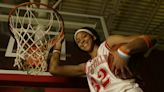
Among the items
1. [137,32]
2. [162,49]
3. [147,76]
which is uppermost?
[137,32]

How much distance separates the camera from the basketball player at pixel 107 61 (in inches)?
61.7

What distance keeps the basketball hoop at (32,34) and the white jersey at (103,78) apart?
0.42 meters

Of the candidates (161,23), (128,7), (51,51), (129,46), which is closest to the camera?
(129,46)

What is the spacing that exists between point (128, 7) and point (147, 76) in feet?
3.96

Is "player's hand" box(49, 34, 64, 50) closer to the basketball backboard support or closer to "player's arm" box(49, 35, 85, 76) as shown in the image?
"player's arm" box(49, 35, 85, 76)

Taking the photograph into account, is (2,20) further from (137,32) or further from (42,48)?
(137,32)

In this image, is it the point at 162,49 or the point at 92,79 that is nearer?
the point at 92,79

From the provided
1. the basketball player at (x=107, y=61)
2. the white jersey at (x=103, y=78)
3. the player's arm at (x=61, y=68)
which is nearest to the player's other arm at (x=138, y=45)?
the basketball player at (x=107, y=61)

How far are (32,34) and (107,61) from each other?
2.39ft

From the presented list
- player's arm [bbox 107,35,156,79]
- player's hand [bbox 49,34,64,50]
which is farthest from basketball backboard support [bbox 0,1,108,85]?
player's arm [bbox 107,35,156,79]

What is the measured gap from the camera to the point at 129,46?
5.12ft

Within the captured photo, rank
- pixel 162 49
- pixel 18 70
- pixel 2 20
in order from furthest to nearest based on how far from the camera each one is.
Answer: pixel 162 49, pixel 2 20, pixel 18 70

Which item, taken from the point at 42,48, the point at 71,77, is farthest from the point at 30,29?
the point at 71,77

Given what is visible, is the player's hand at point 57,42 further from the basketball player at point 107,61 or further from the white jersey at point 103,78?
the white jersey at point 103,78
